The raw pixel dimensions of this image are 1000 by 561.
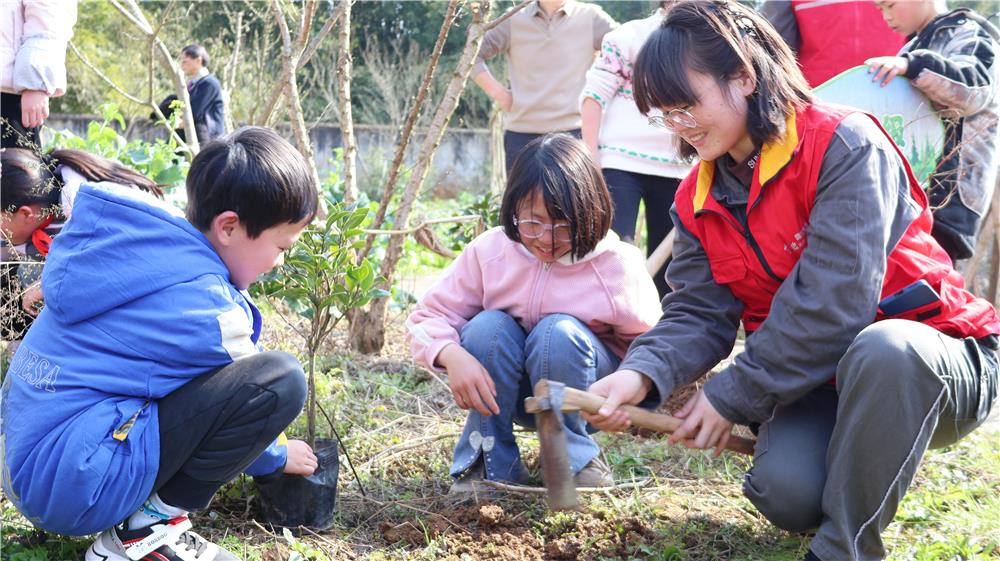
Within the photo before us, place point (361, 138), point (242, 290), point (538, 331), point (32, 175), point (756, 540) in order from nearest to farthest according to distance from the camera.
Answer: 1. point (242, 290)
2. point (756, 540)
3. point (538, 331)
4. point (32, 175)
5. point (361, 138)

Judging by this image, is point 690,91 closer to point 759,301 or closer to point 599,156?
point 759,301

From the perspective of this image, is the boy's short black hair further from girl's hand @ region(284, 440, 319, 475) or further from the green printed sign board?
the green printed sign board

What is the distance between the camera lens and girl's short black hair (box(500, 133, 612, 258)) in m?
2.42

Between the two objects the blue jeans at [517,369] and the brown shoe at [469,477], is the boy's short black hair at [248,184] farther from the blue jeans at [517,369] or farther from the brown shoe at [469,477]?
the brown shoe at [469,477]

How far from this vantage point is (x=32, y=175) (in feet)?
9.78

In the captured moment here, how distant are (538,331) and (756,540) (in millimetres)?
772

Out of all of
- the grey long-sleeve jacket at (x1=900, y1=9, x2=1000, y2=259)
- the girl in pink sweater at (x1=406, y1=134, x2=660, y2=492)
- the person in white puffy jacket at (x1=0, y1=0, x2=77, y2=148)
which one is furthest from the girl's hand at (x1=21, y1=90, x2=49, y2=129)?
the grey long-sleeve jacket at (x1=900, y1=9, x2=1000, y2=259)

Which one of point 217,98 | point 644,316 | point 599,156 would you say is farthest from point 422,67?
point 644,316

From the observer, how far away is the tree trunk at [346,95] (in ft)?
11.4

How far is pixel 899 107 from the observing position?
300 centimetres

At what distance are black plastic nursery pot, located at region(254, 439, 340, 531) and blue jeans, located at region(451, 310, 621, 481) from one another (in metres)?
0.39

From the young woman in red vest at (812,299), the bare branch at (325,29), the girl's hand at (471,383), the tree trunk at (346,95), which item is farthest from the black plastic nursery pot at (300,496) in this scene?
the bare branch at (325,29)

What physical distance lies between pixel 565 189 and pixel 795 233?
2.03 ft

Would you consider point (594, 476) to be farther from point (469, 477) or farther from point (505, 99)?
point (505, 99)
